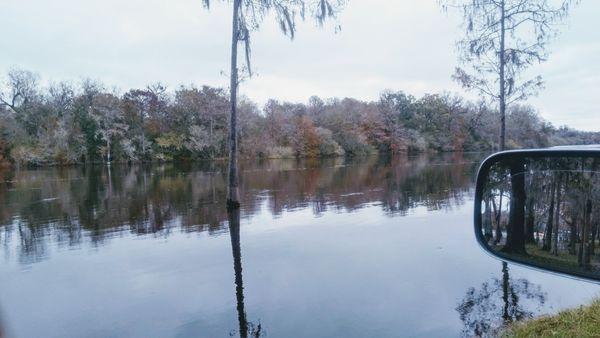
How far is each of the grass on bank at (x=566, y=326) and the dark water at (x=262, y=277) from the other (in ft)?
2.01

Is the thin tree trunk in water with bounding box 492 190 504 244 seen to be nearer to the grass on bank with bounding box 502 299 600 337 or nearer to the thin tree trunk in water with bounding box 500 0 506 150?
the grass on bank with bounding box 502 299 600 337

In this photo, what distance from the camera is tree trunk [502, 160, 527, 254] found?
1.70 m

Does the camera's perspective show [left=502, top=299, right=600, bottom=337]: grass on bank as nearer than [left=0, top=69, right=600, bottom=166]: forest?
Yes

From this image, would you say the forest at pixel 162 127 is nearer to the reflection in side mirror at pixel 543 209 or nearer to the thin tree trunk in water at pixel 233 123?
the thin tree trunk in water at pixel 233 123

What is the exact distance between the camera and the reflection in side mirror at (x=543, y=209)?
1.39 metres

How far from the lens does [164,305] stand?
219 inches

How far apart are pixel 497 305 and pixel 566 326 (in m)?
1.67

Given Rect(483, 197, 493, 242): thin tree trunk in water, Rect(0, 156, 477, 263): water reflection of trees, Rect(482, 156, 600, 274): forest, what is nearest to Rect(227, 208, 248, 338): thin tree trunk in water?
Rect(0, 156, 477, 263): water reflection of trees

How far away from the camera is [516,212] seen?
174 cm

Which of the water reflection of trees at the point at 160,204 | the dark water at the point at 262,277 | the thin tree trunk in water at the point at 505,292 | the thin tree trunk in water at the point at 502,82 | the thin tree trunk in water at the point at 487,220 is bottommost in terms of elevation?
the thin tree trunk in water at the point at 505,292

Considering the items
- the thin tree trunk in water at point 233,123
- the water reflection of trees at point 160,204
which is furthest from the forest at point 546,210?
the thin tree trunk in water at point 233,123

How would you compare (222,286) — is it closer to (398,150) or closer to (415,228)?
(415,228)

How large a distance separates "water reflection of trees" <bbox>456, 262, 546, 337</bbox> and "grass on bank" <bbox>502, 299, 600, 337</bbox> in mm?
381

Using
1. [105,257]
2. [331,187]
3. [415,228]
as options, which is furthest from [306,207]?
[105,257]
